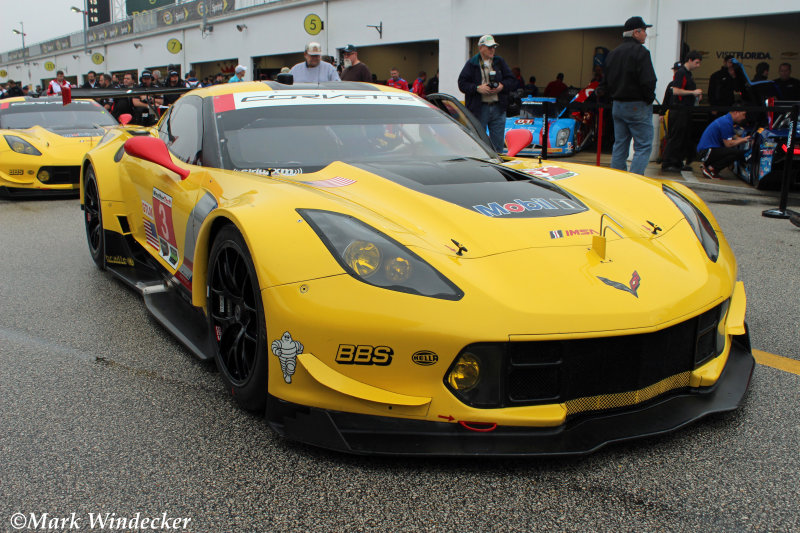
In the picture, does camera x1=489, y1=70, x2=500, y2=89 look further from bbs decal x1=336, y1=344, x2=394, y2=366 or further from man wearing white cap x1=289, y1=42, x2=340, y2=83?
bbs decal x1=336, y1=344, x2=394, y2=366

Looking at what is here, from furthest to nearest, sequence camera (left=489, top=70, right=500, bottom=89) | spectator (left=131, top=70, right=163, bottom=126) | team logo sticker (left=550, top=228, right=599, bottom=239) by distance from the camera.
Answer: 1. spectator (left=131, top=70, right=163, bottom=126)
2. camera (left=489, top=70, right=500, bottom=89)
3. team logo sticker (left=550, top=228, right=599, bottom=239)

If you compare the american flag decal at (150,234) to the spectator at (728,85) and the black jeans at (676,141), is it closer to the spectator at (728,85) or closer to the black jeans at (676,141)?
the black jeans at (676,141)

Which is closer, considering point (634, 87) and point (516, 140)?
point (516, 140)

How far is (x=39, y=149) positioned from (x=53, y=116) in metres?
1.22

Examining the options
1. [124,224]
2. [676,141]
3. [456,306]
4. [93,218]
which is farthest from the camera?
[676,141]

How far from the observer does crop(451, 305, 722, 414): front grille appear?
204 cm

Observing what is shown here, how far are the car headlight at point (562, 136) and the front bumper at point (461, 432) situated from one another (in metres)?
10.3

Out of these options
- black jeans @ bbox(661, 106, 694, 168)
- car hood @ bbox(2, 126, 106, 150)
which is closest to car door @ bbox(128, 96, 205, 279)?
car hood @ bbox(2, 126, 106, 150)

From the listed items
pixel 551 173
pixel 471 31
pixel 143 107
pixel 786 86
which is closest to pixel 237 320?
pixel 551 173

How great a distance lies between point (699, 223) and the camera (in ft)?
9.59

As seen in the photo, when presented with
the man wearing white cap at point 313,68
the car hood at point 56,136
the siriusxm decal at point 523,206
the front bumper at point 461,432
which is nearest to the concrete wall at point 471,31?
the man wearing white cap at point 313,68

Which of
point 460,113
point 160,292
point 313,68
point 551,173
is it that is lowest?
point 160,292

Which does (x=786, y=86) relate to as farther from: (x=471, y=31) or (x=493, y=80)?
(x=493, y=80)

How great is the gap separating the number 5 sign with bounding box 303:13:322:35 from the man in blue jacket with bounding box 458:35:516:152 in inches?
506
